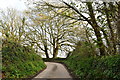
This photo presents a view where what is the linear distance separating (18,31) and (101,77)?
25361mm

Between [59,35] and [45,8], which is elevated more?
[45,8]

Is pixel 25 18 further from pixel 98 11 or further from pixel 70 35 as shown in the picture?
pixel 98 11

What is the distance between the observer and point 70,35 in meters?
33.7

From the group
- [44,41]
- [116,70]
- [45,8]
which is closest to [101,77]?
[116,70]

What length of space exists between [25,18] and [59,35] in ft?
27.9

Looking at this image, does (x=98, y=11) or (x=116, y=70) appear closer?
(x=116, y=70)

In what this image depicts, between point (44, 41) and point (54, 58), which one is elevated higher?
point (44, 41)

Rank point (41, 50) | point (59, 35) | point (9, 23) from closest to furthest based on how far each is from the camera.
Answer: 1. point (9, 23)
2. point (59, 35)
3. point (41, 50)

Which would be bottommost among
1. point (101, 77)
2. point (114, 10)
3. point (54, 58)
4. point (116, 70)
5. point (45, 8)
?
point (54, 58)

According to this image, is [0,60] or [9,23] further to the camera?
[9,23]

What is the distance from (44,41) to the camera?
35125mm

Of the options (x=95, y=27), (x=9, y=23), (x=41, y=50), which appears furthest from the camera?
(x=41, y=50)

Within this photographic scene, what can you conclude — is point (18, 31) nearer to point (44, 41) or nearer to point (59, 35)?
point (44, 41)

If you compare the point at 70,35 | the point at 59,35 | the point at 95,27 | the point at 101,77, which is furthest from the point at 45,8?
the point at 59,35
